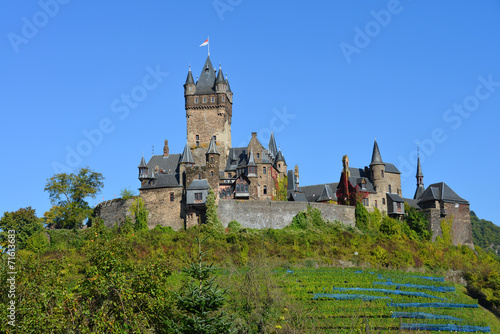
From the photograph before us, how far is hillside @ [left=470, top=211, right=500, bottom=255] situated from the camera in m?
121

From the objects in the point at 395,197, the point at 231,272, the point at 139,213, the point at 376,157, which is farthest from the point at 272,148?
the point at 231,272

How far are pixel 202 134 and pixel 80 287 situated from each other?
41273mm

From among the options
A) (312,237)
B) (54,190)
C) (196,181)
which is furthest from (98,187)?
(312,237)

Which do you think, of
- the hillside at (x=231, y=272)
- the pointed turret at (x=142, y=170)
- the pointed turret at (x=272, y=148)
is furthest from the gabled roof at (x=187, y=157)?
the pointed turret at (x=272, y=148)

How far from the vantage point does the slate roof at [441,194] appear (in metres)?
63.8

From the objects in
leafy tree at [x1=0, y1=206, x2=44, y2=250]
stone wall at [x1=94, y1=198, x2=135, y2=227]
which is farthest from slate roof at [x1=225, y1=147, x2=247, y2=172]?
leafy tree at [x1=0, y1=206, x2=44, y2=250]

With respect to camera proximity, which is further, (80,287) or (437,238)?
(437,238)

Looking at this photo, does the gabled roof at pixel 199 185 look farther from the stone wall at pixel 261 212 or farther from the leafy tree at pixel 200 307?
the leafy tree at pixel 200 307

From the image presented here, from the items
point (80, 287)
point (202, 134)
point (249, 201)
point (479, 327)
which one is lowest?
point (479, 327)

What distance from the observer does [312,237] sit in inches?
2152

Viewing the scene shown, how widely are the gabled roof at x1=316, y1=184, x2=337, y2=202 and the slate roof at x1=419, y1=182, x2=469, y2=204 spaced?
29.7ft

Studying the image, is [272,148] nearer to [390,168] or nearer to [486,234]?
[390,168]

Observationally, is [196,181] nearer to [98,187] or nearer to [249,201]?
[249,201]

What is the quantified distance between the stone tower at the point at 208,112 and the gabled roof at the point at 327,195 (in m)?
10.9
